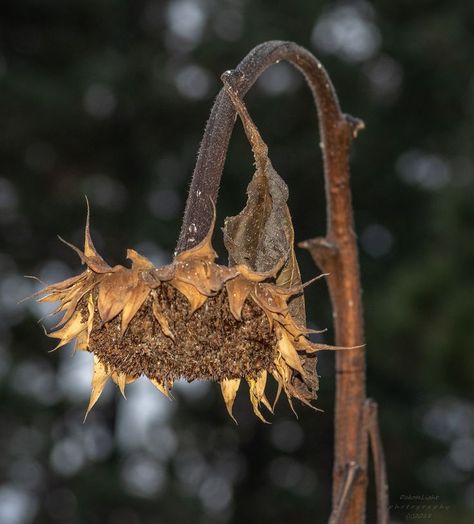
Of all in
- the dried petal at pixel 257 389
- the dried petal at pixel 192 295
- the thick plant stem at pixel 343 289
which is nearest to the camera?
the dried petal at pixel 192 295

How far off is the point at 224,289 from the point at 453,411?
314 inches

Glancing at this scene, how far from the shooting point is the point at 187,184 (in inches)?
328

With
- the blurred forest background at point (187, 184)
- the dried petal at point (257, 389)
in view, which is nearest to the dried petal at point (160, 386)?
the dried petal at point (257, 389)

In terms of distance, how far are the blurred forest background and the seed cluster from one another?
21.0 feet

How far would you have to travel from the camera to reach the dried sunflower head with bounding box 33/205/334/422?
4.26ft

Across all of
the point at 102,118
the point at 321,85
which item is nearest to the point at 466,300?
the point at 102,118

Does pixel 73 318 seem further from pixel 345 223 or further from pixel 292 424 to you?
pixel 292 424

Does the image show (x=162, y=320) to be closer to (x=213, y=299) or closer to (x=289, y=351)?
(x=213, y=299)

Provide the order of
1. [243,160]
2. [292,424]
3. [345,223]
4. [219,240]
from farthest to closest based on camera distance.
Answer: [292,424]
[243,160]
[219,240]
[345,223]

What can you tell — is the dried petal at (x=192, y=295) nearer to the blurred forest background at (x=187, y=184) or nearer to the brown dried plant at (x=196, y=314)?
the brown dried plant at (x=196, y=314)

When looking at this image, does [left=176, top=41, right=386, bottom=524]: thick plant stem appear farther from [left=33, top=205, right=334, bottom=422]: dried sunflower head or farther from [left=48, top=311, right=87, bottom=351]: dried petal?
[left=48, top=311, right=87, bottom=351]: dried petal

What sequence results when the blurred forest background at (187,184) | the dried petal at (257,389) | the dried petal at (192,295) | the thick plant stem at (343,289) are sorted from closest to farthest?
the dried petal at (192,295) → the dried petal at (257,389) → the thick plant stem at (343,289) → the blurred forest background at (187,184)

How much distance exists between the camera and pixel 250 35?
27.4 feet

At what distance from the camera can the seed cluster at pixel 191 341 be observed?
1314 millimetres
